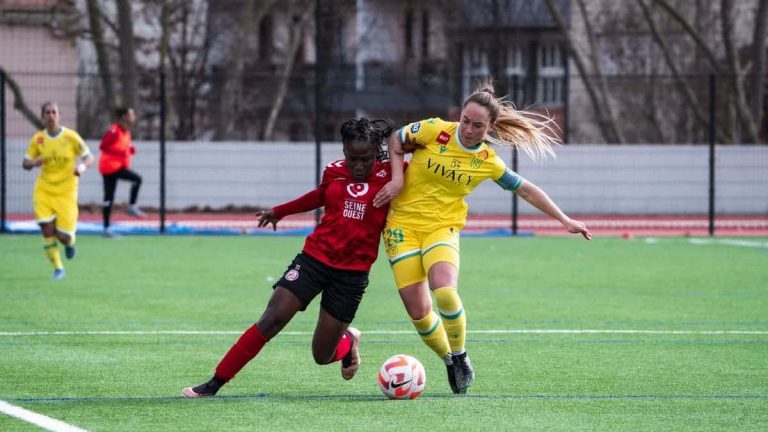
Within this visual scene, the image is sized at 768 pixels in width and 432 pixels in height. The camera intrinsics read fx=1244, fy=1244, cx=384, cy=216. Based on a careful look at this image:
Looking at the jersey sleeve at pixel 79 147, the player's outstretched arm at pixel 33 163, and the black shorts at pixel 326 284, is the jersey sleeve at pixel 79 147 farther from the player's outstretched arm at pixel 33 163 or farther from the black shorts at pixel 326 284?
the black shorts at pixel 326 284

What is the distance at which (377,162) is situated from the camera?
7.48m

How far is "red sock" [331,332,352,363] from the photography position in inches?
292

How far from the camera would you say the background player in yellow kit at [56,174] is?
1458 centimetres

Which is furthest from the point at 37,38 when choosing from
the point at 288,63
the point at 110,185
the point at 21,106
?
the point at 110,185

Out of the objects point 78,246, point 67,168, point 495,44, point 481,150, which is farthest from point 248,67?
point 481,150

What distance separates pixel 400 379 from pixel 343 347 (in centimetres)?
61

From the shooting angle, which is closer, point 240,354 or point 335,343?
point 240,354

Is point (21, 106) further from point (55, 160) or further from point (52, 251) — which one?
point (52, 251)

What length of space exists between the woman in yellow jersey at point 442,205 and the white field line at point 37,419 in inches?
86.6

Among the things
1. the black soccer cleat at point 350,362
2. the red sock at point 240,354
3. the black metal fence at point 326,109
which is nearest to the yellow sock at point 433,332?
the black soccer cleat at point 350,362

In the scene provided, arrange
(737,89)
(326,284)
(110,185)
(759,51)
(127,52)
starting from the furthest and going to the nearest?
(759,51)
(127,52)
(737,89)
(110,185)
(326,284)

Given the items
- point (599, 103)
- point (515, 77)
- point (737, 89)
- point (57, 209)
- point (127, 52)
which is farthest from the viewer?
point (599, 103)

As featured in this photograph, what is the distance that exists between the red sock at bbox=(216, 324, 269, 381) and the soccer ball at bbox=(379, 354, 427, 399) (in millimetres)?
726

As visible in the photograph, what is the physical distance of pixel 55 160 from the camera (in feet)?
48.5
